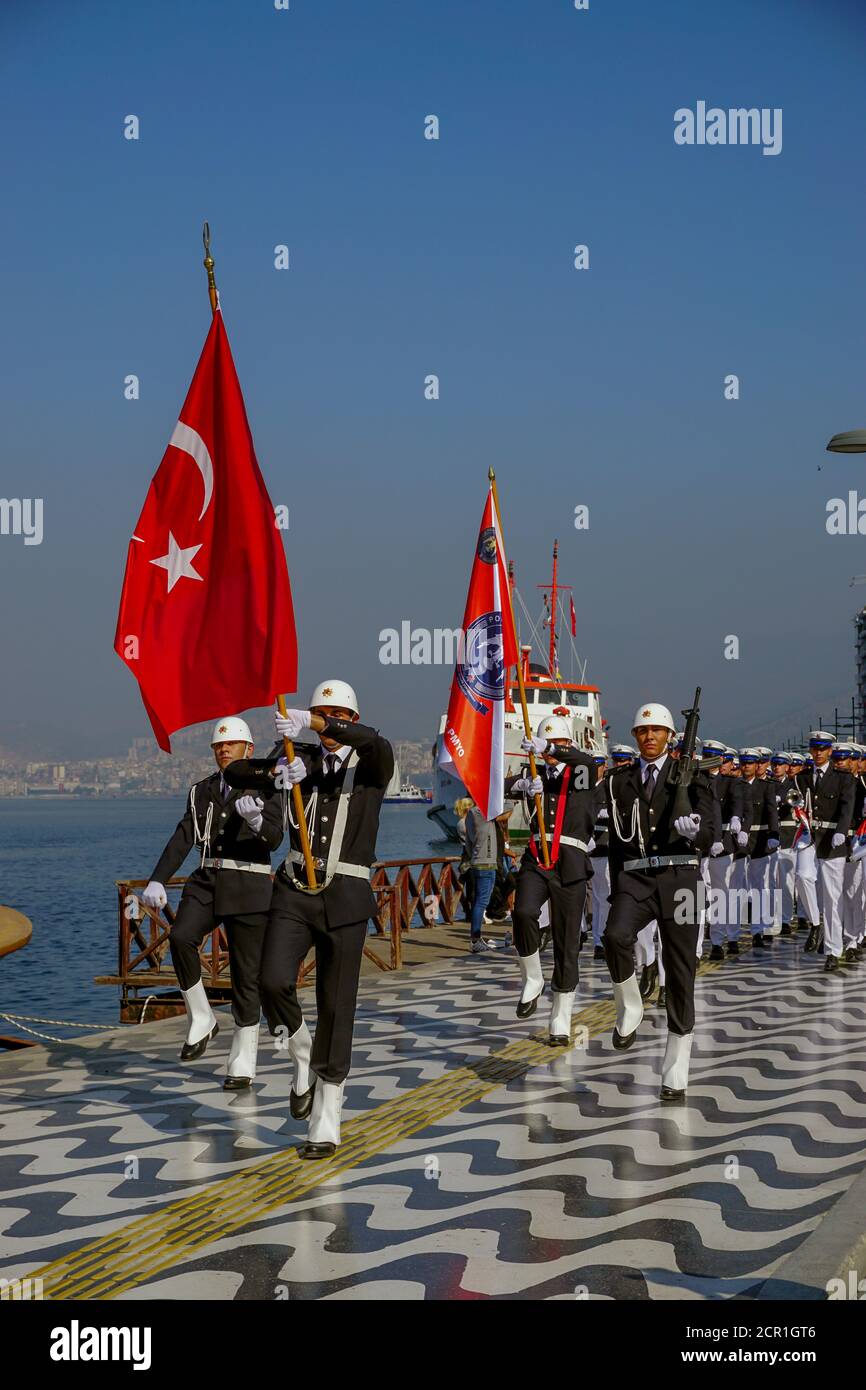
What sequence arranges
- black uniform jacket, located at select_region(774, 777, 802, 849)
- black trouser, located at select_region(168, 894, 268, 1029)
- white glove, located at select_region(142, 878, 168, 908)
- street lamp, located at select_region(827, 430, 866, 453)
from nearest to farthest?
1. white glove, located at select_region(142, 878, 168, 908)
2. black trouser, located at select_region(168, 894, 268, 1029)
3. street lamp, located at select_region(827, 430, 866, 453)
4. black uniform jacket, located at select_region(774, 777, 802, 849)

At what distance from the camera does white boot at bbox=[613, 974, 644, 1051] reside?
35.0ft

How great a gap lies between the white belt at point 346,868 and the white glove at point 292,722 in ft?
2.23

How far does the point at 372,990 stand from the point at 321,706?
7.42 m

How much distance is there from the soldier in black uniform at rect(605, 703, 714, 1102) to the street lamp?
152 inches

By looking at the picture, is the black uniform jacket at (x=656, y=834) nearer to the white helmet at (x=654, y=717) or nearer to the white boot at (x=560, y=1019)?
the white helmet at (x=654, y=717)

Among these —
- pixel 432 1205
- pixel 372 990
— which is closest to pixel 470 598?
pixel 372 990

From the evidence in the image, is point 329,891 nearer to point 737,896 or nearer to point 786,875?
point 737,896

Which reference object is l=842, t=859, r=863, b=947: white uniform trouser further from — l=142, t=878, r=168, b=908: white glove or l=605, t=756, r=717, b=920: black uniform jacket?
l=142, t=878, r=168, b=908: white glove

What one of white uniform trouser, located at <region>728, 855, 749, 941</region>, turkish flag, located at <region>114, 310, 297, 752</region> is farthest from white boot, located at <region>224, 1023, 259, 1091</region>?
white uniform trouser, located at <region>728, 855, 749, 941</region>

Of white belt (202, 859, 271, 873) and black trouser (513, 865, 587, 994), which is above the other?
white belt (202, 859, 271, 873)

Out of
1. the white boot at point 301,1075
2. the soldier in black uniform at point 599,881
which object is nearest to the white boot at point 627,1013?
the white boot at point 301,1075

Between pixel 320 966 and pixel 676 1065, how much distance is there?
258 cm

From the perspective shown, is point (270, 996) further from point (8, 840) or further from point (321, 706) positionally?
point (8, 840)

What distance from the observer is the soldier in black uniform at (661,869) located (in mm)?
9680
